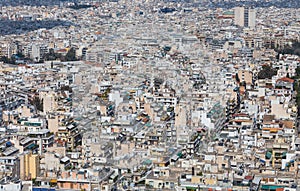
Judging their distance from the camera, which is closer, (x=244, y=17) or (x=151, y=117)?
(x=151, y=117)

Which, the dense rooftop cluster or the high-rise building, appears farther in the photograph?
the high-rise building

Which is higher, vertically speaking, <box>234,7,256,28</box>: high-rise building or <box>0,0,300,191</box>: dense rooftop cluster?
<box>0,0,300,191</box>: dense rooftop cluster

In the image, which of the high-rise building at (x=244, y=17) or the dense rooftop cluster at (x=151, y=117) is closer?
the dense rooftop cluster at (x=151, y=117)

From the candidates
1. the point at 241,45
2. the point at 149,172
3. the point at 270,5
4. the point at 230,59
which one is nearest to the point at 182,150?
the point at 149,172

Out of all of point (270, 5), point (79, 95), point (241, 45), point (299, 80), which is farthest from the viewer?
point (270, 5)

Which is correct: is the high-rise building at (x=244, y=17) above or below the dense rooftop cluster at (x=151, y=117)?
below

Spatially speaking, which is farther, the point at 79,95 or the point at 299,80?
the point at 299,80

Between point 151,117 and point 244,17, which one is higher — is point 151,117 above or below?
above

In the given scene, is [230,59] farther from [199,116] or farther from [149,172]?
[149,172]
